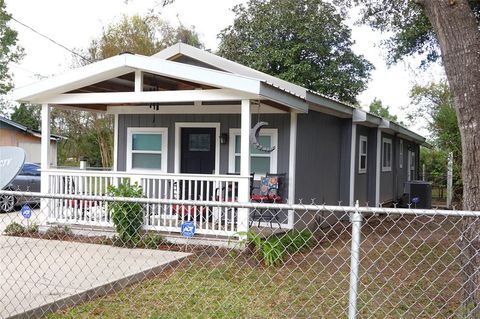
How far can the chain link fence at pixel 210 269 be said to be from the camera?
4484 mm

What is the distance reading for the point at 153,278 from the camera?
638 cm

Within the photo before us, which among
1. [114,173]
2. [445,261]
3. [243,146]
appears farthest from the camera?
[114,173]

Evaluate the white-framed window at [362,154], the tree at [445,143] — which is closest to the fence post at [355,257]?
the tree at [445,143]

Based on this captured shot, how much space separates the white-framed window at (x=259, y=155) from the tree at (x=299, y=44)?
14.7 meters

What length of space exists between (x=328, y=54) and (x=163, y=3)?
17.1 meters

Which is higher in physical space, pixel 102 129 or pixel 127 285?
pixel 102 129

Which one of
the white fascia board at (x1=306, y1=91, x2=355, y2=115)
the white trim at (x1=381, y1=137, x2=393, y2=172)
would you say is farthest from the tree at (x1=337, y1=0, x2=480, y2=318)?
the white trim at (x1=381, y1=137, x2=393, y2=172)

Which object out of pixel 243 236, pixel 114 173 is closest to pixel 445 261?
pixel 243 236

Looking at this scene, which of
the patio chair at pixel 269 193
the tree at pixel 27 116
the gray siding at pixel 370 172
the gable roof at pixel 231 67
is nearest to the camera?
the patio chair at pixel 269 193

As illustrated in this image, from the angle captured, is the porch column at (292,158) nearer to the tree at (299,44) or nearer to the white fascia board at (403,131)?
the white fascia board at (403,131)

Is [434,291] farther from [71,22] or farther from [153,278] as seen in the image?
[71,22]

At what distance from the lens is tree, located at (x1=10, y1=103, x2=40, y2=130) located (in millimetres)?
34906

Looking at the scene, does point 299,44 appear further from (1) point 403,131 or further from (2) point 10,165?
(2) point 10,165

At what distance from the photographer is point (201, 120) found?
1091 cm
